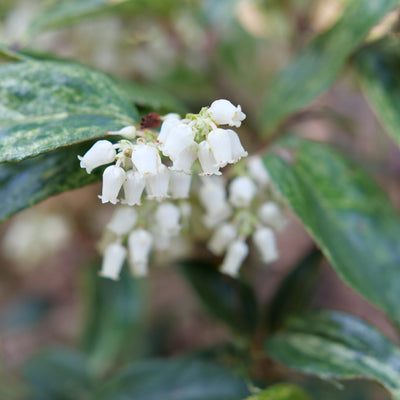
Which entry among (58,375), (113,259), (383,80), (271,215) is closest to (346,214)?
(271,215)

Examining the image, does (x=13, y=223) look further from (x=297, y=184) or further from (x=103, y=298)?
(x=297, y=184)

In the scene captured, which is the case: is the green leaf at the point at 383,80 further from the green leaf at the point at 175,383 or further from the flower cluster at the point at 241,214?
the green leaf at the point at 175,383

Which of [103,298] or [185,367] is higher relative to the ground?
[103,298]

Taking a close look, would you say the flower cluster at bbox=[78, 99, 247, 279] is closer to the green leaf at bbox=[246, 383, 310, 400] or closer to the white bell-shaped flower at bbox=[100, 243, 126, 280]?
the white bell-shaped flower at bbox=[100, 243, 126, 280]

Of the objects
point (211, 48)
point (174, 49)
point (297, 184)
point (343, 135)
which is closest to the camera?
point (297, 184)

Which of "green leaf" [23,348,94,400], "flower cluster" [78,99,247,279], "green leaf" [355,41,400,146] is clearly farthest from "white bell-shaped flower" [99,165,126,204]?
"green leaf" [23,348,94,400]

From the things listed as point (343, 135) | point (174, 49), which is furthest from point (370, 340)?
point (343, 135)

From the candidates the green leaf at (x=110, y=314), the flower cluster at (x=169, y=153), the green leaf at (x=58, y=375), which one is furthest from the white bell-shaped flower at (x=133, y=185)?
the green leaf at (x=58, y=375)
